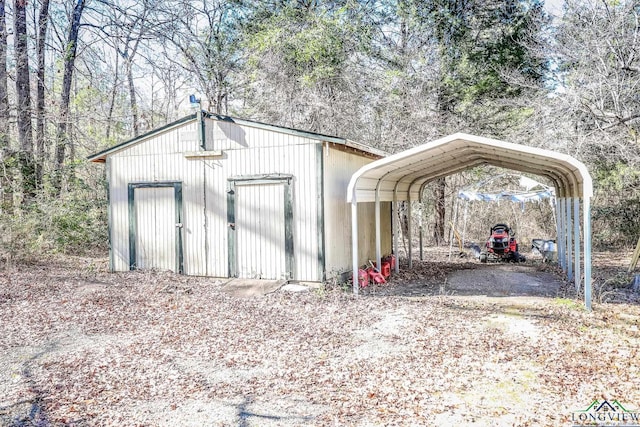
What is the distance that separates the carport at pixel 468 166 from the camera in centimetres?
593

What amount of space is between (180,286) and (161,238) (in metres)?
1.40

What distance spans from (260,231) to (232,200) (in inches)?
30.1

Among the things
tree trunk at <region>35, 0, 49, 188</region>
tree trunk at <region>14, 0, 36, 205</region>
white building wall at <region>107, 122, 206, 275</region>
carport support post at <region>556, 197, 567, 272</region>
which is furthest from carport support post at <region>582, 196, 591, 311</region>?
tree trunk at <region>35, 0, 49, 188</region>

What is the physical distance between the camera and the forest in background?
11578mm

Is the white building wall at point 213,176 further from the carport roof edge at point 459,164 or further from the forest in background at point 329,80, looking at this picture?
the forest in background at point 329,80

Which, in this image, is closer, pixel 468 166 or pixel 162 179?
pixel 162 179

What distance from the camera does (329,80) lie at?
13477mm

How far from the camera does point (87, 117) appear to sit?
42.0 ft

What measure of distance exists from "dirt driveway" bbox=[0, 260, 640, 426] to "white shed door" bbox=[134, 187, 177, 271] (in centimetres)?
130

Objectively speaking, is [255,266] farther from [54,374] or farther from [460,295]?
[54,374]

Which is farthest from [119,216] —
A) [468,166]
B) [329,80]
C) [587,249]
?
[587,249]

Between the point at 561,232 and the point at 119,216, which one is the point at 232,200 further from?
the point at 561,232

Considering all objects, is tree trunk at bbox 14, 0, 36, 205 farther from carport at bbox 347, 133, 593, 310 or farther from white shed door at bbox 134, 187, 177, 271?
carport at bbox 347, 133, 593, 310

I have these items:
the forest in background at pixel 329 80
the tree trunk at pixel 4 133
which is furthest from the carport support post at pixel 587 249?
the tree trunk at pixel 4 133
